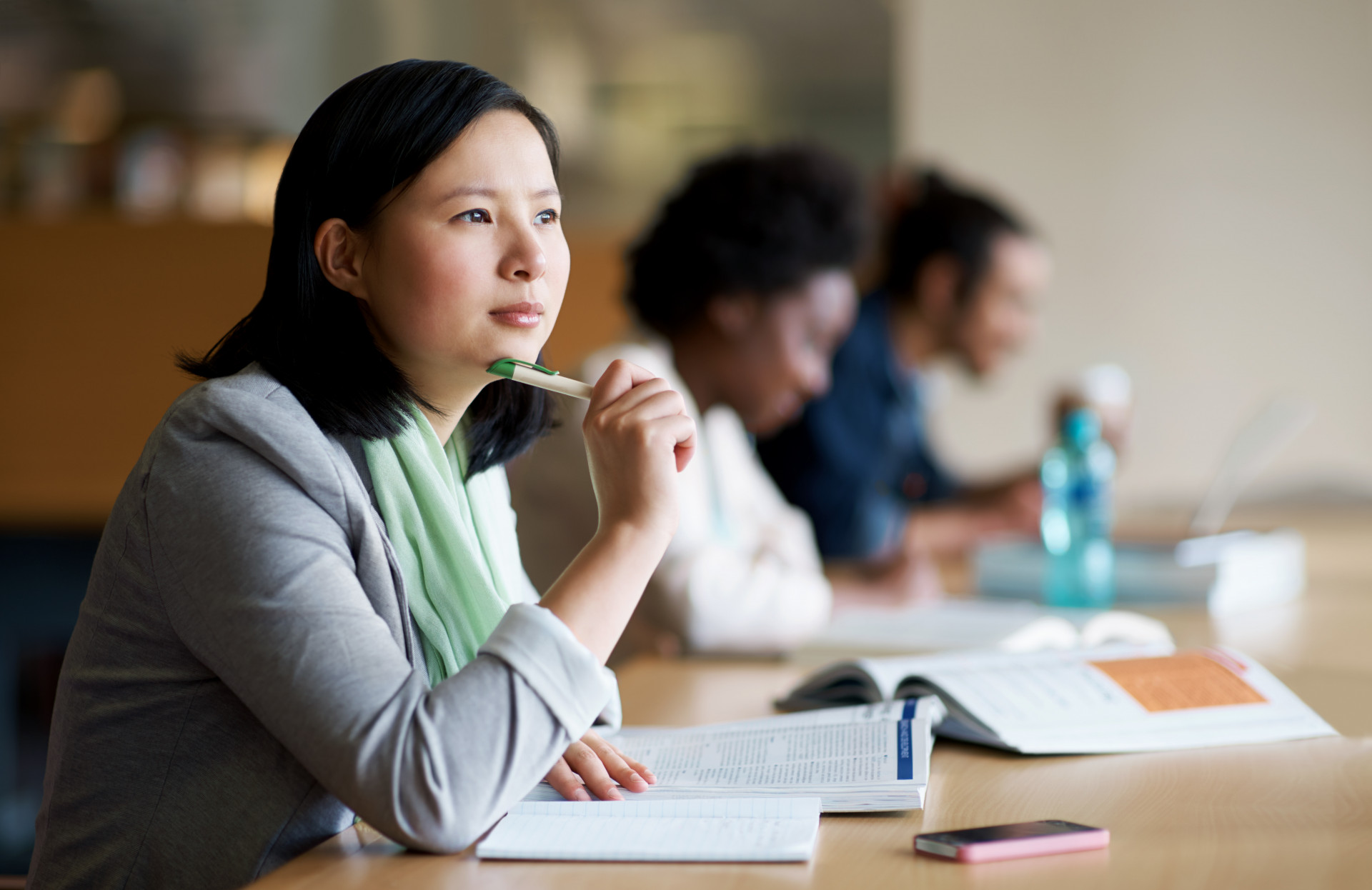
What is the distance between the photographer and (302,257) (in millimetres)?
752

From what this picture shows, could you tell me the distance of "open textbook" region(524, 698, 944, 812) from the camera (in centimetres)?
76

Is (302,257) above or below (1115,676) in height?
above

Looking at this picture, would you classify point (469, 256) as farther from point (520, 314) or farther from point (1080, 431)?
point (1080, 431)

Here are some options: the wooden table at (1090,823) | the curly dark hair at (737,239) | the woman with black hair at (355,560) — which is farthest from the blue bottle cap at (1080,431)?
the woman with black hair at (355,560)

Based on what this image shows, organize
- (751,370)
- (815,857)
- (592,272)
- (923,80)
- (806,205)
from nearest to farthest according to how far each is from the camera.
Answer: (815,857)
(751,370)
(806,205)
(592,272)
(923,80)

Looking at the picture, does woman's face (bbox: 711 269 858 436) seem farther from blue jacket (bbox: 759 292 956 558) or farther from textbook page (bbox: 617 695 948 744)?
textbook page (bbox: 617 695 948 744)

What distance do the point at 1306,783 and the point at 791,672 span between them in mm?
556

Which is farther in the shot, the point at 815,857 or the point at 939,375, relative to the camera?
the point at 939,375

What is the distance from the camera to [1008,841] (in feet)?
2.15

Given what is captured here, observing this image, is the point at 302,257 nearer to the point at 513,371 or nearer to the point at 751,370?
the point at 513,371

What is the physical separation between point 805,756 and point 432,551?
28 centimetres

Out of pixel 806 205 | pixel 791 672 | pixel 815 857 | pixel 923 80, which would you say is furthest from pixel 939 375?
pixel 815 857

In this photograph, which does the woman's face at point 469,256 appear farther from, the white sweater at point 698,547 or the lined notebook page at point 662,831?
the white sweater at point 698,547

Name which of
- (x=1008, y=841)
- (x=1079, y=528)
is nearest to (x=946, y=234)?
(x=1079, y=528)
